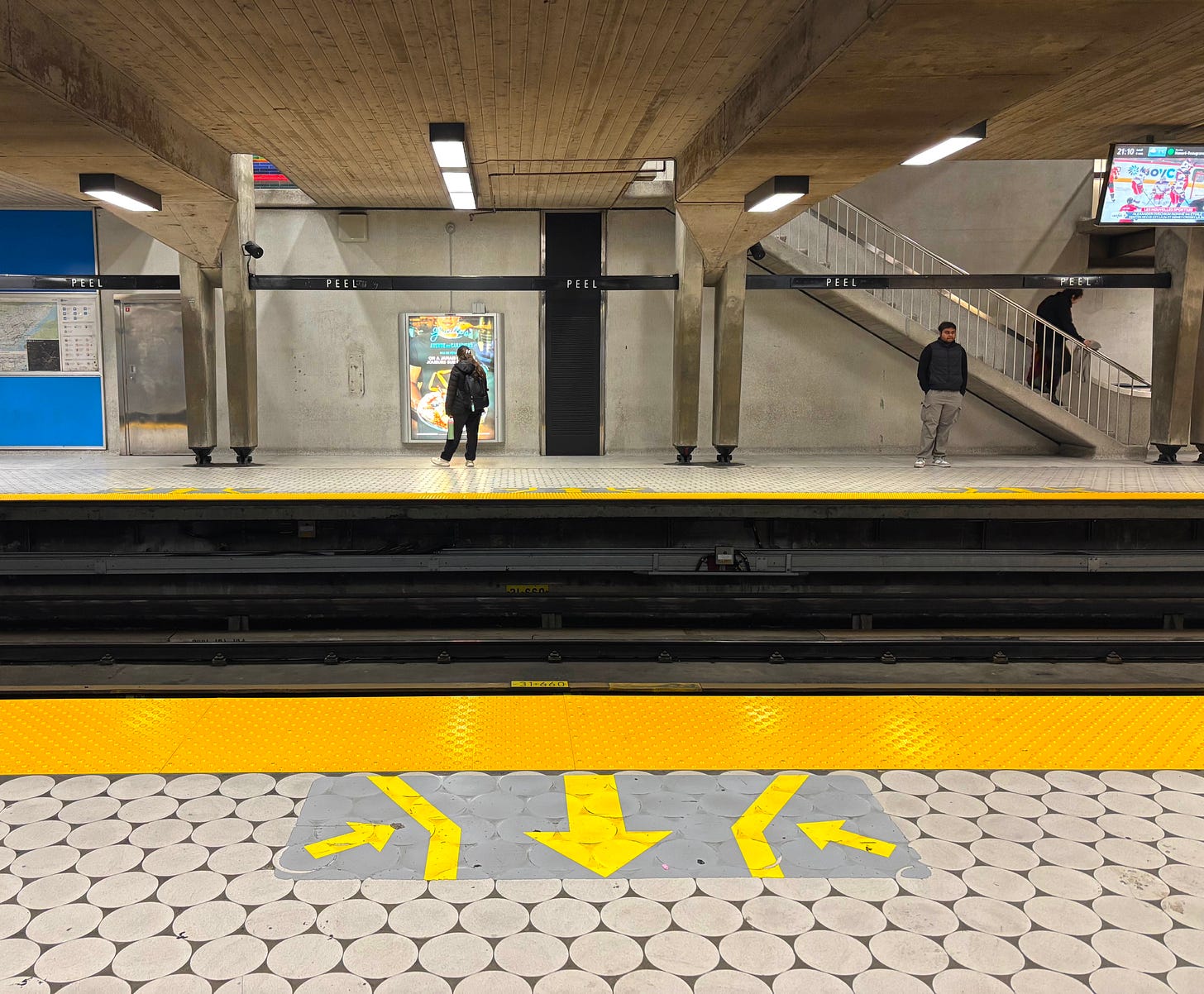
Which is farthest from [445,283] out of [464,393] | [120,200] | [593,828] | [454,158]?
[593,828]

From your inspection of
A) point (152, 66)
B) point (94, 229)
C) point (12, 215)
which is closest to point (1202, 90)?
point (152, 66)

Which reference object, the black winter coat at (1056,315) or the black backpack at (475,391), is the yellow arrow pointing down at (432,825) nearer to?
the black backpack at (475,391)

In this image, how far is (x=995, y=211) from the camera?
42.2 ft

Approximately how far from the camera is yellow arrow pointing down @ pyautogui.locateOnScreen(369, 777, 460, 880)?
2299 mm

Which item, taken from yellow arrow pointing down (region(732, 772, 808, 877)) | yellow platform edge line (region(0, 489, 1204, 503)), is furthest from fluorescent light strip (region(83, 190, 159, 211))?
yellow arrow pointing down (region(732, 772, 808, 877))

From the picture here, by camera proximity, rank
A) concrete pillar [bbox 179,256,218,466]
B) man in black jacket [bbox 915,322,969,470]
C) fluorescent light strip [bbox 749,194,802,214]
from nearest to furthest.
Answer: fluorescent light strip [bbox 749,194,802,214] < man in black jacket [bbox 915,322,969,470] < concrete pillar [bbox 179,256,218,466]

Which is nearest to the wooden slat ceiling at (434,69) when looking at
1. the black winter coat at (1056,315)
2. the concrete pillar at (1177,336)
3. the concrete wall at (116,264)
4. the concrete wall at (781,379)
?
the concrete wall at (781,379)

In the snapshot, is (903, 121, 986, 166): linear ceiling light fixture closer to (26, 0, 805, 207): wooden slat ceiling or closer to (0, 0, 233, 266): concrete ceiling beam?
(26, 0, 805, 207): wooden slat ceiling

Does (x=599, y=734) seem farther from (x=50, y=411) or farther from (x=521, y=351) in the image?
(x=50, y=411)

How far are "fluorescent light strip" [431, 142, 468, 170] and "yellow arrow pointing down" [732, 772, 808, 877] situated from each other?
6853 mm

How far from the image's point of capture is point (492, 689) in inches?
216

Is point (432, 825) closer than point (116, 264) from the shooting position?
Yes

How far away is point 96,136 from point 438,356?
241 inches

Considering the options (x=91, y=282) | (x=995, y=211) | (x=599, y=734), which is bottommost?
(x=599, y=734)
